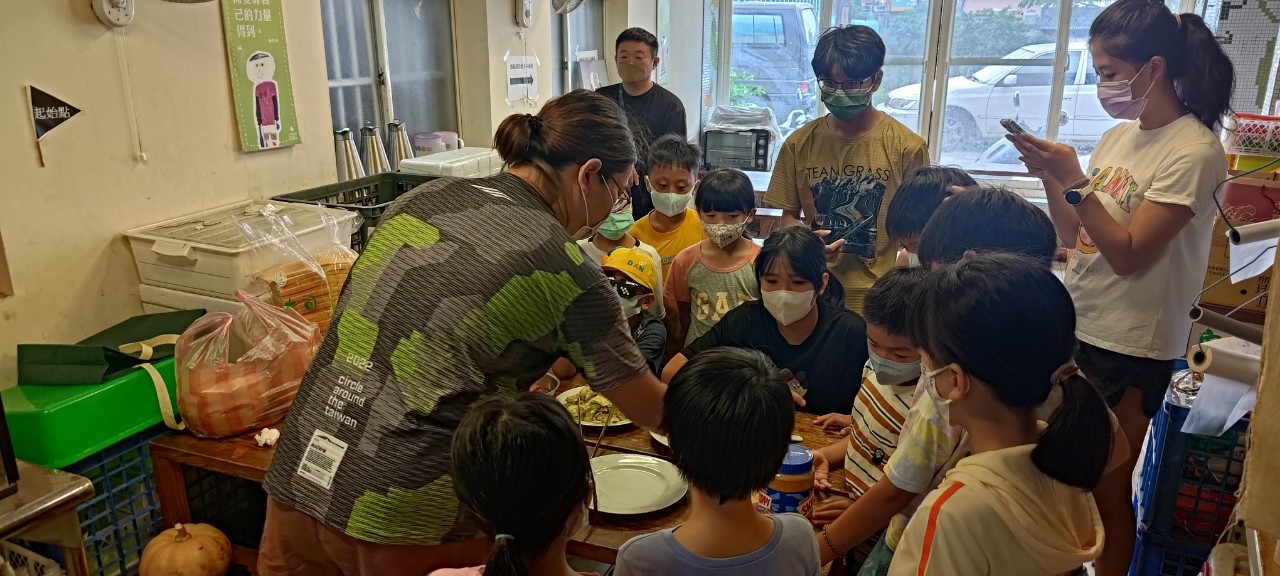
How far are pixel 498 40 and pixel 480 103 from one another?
293mm

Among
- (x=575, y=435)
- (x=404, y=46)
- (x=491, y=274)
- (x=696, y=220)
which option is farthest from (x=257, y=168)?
(x=575, y=435)

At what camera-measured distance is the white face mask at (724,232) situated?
235cm

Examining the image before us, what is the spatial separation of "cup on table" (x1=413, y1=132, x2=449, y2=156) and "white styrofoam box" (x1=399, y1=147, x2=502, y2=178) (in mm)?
159

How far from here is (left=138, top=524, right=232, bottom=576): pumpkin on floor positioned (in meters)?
1.79

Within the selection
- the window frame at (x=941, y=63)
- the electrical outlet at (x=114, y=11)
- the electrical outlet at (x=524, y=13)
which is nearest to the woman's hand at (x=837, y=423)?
the electrical outlet at (x=114, y=11)

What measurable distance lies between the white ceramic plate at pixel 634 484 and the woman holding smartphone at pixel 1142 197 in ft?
3.37

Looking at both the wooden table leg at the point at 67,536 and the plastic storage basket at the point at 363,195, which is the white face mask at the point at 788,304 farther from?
the wooden table leg at the point at 67,536

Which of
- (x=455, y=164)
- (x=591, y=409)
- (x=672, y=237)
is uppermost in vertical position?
(x=455, y=164)

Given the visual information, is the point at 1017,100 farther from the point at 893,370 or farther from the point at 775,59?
the point at 893,370

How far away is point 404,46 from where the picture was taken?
131 inches

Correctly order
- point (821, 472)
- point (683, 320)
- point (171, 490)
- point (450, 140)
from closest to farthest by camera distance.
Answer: point (821, 472) < point (171, 490) < point (683, 320) < point (450, 140)

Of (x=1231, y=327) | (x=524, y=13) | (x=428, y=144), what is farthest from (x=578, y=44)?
(x=1231, y=327)

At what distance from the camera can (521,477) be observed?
39.0 inches

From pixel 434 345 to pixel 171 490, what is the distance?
115 cm
